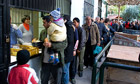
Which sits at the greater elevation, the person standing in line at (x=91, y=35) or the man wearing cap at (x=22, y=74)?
the person standing in line at (x=91, y=35)

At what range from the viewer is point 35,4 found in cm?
423

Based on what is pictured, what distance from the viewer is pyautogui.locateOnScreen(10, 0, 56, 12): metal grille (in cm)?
354

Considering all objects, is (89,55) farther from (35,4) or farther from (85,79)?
(35,4)

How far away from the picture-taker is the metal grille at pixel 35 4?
3.54 metres

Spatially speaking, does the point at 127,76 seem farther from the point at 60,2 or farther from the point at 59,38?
the point at 60,2

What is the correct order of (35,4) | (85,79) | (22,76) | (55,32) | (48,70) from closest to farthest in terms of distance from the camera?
(22,76), (55,32), (48,70), (35,4), (85,79)

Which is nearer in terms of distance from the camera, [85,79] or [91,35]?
[85,79]

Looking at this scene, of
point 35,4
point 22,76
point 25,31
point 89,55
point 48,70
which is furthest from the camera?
point 89,55

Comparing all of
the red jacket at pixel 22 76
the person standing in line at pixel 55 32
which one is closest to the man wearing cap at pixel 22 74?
the red jacket at pixel 22 76

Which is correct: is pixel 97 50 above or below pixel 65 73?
above

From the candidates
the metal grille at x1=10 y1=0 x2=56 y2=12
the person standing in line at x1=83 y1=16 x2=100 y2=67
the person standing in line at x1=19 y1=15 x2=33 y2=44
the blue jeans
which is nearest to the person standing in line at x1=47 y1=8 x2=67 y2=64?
the blue jeans

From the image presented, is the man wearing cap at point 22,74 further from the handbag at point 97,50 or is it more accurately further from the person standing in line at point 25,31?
the handbag at point 97,50

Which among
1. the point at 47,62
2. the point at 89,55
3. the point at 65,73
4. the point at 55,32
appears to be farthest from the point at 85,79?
the point at 55,32

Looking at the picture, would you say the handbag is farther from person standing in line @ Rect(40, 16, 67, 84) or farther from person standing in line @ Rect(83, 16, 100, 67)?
person standing in line @ Rect(40, 16, 67, 84)
